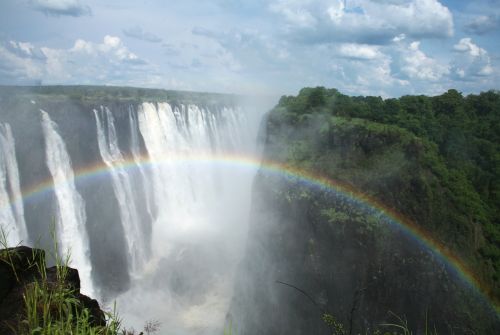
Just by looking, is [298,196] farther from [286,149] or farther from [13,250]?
[13,250]

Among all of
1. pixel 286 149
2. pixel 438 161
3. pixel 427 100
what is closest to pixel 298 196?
pixel 286 149

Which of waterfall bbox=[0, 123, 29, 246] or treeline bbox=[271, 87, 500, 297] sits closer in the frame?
waterfall bbox=[0, 123, 29, 246]

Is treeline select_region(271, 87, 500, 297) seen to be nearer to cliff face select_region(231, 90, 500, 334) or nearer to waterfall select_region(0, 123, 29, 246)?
cliff face select_region(231, 90, 500, 334)

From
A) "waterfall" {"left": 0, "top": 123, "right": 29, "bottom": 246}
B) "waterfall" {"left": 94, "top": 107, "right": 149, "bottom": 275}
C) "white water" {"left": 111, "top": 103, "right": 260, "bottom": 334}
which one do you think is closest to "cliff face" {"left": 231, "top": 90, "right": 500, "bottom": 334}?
"white water" {"left": 111, "top": 103, "right": 260, "bottom": 334}

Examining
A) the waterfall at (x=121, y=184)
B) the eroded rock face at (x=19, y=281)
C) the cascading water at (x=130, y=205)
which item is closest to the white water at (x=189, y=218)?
the cascading water at (x=130, y=205)

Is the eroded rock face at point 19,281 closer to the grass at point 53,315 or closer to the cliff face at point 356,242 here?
the grass at point 53,315
